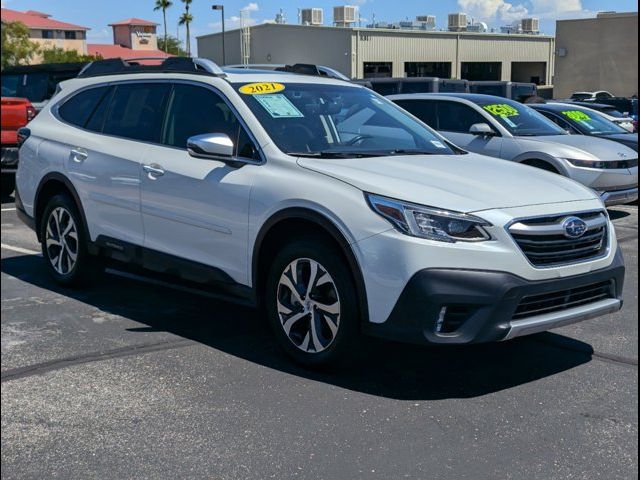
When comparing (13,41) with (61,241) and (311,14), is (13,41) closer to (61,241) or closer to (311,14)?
(61,241)

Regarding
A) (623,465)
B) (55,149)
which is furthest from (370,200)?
(55,149)

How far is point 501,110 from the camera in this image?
10.9 meters

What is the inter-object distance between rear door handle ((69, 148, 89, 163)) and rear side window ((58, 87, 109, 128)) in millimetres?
271

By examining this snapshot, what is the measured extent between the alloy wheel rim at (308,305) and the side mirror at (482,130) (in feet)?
20.4

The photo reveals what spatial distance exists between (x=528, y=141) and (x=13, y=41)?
30.0 ft

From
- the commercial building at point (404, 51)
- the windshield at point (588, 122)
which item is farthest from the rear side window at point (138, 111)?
the commercial building at point (404, 51)

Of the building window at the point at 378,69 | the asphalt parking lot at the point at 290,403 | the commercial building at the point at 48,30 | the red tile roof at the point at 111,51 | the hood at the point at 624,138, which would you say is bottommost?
the asphalt parking lot at the point at 290,403

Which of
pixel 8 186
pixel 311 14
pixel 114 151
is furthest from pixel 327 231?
pixel 8 186

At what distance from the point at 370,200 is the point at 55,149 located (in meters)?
3.16

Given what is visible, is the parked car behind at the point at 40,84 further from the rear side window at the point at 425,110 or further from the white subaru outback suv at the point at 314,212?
the white subaru outback suv at the point at 314,212

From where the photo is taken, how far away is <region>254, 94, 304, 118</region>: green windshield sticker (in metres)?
5.13

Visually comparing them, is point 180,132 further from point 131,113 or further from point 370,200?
point 370,200

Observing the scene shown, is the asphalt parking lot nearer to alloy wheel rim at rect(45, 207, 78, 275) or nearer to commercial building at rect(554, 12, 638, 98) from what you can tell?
alloy wheel rim at rect(45, 207, 78, 275)

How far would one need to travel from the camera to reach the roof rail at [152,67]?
5.50m
